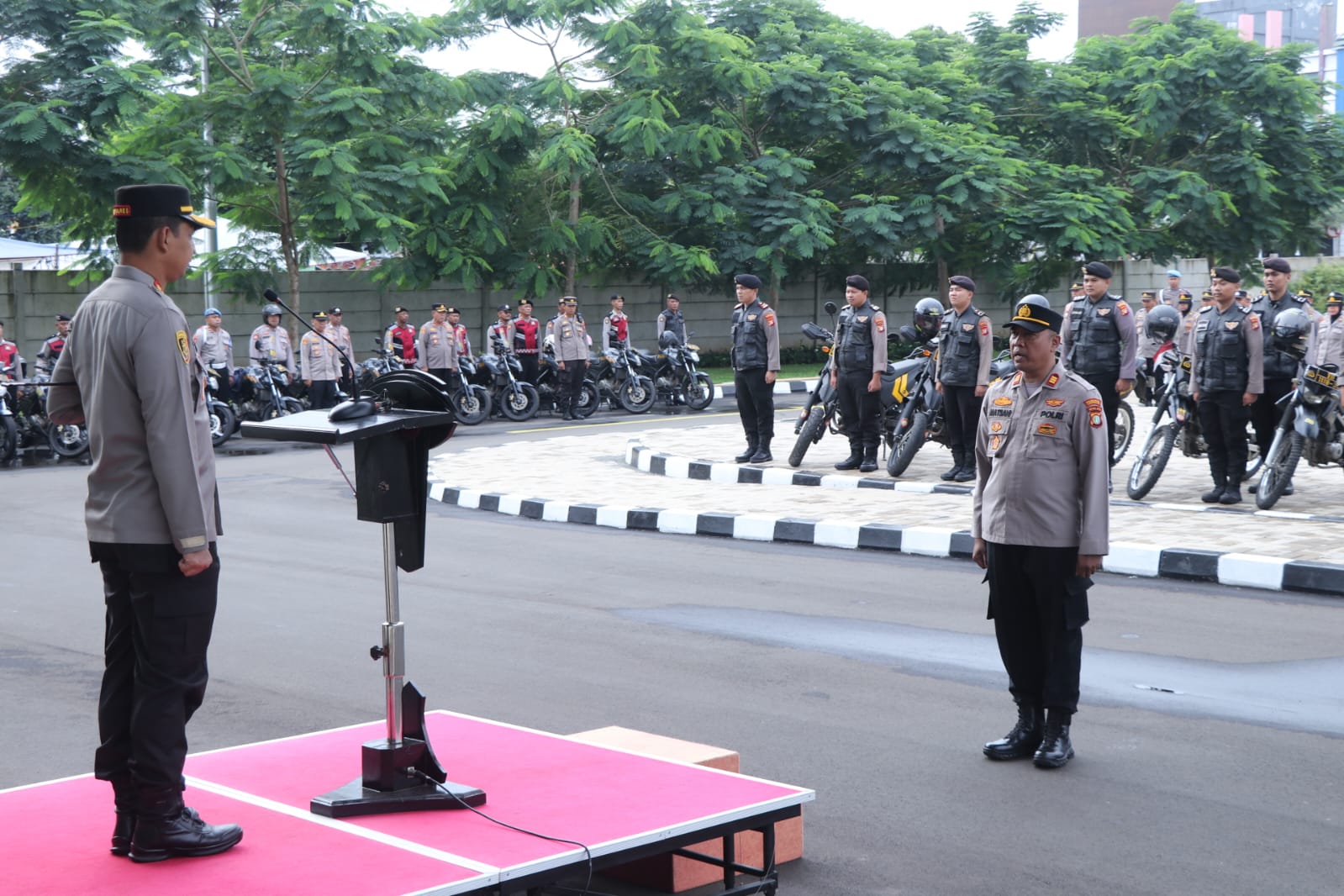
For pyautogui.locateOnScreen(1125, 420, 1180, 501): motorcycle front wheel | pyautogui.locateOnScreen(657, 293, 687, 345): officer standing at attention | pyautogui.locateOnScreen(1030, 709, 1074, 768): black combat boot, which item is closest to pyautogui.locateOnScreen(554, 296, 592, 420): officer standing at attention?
pyautogui.locateOnScreen(657, 293, 687, 345): officer standing at attention

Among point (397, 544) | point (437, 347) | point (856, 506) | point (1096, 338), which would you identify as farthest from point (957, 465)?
point (437, 347)

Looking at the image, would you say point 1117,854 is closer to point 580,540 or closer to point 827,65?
point 580,540

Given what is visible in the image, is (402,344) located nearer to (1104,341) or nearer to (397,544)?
(1104,341)

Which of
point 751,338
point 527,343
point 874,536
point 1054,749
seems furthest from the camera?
point 527,343

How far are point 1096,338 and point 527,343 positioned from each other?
42.5 feet

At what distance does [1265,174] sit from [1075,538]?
2955cm

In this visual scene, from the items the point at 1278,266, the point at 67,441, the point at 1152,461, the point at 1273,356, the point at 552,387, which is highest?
the point at 1278,266

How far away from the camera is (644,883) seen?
4.23 metres

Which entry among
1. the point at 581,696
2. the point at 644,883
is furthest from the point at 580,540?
the point at 644,883

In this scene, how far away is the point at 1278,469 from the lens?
10578 millimetres

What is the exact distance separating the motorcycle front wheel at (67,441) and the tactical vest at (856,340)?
899cm

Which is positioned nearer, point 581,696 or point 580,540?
point 581,696

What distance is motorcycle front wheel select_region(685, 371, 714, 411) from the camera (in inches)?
893

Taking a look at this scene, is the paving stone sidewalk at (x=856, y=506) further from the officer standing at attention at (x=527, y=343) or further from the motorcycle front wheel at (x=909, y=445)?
the officer standing at attention at (x=527, y=343)
